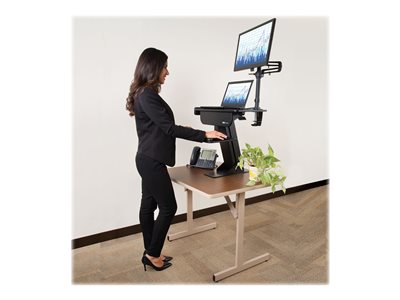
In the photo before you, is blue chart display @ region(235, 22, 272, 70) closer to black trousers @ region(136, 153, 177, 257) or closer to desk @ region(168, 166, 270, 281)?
desk @ region(168, 166, 270, 281)

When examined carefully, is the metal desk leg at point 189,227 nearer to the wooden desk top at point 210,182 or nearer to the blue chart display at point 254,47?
the wooden desk top at point 210,182

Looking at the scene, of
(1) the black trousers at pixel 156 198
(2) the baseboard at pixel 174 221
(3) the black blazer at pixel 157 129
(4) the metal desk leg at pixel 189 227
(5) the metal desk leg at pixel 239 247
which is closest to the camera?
(3) the black blazer at pixel 157 129

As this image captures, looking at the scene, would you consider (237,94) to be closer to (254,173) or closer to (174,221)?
Answer: (254,173)

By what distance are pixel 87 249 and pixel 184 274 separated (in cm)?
95

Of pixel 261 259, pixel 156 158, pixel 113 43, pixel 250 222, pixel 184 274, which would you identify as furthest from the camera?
pixel 250 222

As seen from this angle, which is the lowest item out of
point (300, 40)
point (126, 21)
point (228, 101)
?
point (228, 101)

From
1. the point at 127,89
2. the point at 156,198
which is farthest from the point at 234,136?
the point at 127,89

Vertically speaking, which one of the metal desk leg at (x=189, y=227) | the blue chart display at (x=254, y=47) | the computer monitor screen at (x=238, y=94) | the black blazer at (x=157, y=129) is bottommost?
the metal desk leg at (x=189, y=227)

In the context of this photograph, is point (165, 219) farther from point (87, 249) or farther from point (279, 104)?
point (279, 104)

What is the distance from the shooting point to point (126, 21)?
2.50m

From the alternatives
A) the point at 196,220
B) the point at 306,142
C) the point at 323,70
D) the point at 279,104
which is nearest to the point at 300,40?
the point at 323,70

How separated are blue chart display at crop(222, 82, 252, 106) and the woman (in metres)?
0.35

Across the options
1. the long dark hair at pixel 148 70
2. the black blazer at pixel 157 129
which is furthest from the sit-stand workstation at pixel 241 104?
the long dark hair at pixel 148 70

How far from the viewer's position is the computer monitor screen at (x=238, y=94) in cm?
216
